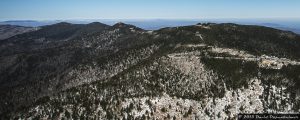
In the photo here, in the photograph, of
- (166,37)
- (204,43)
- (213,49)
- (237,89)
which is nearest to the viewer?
(237,89)

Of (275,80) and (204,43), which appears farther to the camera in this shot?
(204,43)

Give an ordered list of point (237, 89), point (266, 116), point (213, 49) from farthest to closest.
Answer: point (213, 49) → point (237, 89) → point (266, 116)

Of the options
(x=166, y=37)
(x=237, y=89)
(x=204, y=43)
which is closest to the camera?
(x=237, y=89)

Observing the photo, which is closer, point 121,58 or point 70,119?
point 70,119

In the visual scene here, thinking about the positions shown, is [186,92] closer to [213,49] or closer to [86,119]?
[86,119]

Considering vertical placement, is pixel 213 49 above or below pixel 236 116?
above

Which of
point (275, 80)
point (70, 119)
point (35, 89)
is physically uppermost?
point (275, 80)

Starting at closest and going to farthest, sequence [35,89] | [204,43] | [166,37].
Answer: [204,43], [35,89], [166,37]

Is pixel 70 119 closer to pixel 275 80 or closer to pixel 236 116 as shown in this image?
pixel 236 116

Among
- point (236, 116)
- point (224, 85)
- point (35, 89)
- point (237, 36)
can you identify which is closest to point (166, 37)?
point (237, 36)
